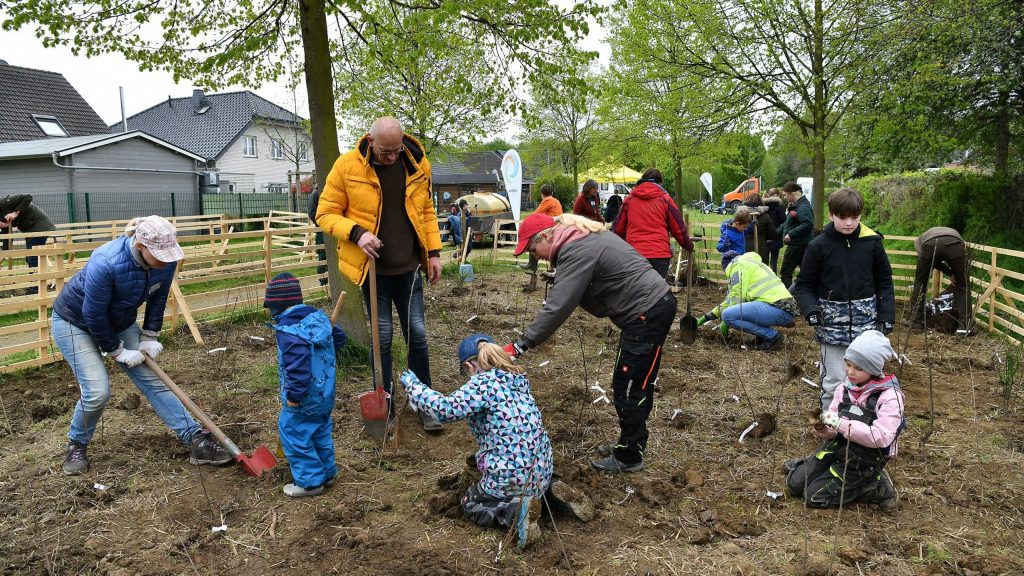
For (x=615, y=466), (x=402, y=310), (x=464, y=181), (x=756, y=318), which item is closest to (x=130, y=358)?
(x=402, y=310)

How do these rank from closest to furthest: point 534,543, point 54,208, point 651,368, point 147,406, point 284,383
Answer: point 534,543
point 284,383
point 651,368
point 147,406
point 54,208

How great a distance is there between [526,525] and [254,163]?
107 feet

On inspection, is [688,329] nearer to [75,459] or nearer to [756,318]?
[756,318]

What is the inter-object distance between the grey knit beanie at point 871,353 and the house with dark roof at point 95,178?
19.5 meters

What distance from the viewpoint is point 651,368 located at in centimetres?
354

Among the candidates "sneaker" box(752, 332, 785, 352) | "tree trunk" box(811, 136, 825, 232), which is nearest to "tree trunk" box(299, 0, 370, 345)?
"sneaker" box(752, 332, 785, 352)

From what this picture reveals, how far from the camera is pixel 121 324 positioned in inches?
143

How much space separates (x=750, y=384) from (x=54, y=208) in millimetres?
19415

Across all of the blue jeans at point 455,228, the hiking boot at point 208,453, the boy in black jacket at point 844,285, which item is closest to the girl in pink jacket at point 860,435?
the boy in black jacket at point 844,285

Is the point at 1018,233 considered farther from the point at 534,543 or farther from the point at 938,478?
the point at 534,543

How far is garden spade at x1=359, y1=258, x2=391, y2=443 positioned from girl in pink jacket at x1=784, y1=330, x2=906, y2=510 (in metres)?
2.37

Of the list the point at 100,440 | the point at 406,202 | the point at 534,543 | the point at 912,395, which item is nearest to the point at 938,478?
the point at 912,395

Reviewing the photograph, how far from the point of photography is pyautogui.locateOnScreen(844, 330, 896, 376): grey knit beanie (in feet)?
10.1

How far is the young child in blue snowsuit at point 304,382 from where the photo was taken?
10.5 ft
